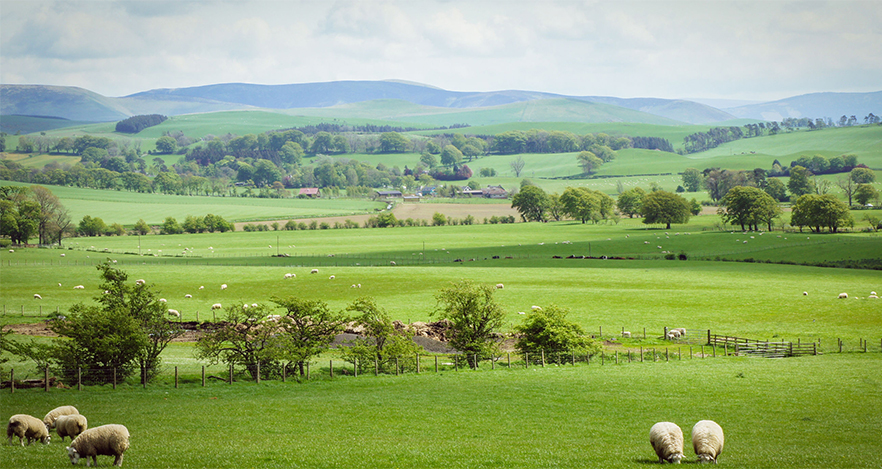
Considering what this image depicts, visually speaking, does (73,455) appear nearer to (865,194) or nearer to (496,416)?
(496,416)

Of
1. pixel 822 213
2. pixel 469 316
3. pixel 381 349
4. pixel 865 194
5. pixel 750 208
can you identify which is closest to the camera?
pixel 381 349

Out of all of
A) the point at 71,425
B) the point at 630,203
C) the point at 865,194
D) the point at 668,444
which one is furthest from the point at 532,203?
the point at 71,425

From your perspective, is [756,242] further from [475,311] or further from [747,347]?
[475,311]

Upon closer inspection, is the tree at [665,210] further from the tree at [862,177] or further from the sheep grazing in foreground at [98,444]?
the sheep grazing in foreground at [98,444]

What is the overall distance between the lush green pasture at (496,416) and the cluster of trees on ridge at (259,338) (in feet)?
6.65

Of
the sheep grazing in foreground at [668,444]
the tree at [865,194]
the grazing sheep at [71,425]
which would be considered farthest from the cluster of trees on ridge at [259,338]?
the tree at [865,194]

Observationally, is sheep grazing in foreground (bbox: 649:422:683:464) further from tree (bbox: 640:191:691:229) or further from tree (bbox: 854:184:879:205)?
tree (bbox: 854:184:879:205)

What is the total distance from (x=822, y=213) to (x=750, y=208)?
10844 mm

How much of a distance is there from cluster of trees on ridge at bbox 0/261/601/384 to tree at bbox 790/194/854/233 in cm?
8845

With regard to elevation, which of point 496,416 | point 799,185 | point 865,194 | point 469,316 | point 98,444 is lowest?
point 496,416

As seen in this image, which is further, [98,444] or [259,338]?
[259,338]

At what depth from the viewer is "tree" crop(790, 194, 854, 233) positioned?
356 feet

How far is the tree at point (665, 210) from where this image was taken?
122500 millimetres

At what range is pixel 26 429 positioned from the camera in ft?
63.6
